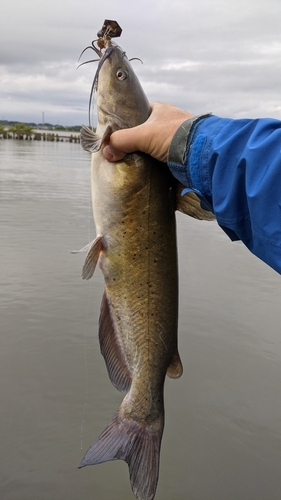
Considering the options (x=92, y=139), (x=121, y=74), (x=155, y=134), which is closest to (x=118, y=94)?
(x=121, y=74)

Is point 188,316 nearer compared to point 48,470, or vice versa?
point 48,470

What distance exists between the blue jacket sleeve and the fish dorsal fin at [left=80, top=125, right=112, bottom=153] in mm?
712

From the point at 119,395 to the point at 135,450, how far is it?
6.29 feet

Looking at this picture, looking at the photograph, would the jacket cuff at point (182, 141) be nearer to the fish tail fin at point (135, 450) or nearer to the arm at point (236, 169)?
the arm at point (236, 169)

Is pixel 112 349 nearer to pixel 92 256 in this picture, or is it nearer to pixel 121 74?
pixel 92 256

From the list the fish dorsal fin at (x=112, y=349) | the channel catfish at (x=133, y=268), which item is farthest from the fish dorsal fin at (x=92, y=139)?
the fish dorsal fin at (x=112, y=349)

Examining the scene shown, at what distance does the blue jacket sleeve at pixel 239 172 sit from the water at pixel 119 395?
2517 mm

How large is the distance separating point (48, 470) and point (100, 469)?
15.8 inches

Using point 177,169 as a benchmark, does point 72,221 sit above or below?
below

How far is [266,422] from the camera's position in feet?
14.0

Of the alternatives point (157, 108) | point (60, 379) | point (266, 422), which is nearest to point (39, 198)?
point (60, 379)

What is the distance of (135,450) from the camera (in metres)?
2.60

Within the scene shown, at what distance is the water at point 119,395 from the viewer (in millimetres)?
3543

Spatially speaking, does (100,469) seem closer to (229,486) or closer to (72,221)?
(229,486)
